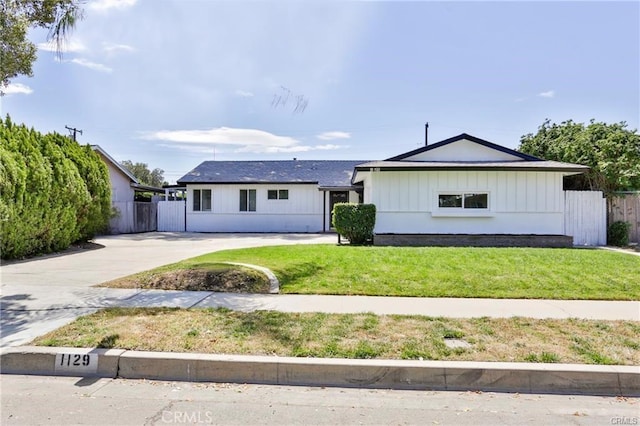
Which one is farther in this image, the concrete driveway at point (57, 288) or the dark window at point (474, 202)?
the dark window at point (474, 202)

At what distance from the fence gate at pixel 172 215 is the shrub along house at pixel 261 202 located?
52 cm

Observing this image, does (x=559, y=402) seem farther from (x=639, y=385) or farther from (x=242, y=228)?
(x=242, y=228)

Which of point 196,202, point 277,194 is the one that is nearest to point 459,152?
point 277,194

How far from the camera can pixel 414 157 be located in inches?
635

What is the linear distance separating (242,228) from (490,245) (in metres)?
Result: 14.2

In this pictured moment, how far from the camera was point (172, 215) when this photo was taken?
2436 centimetres

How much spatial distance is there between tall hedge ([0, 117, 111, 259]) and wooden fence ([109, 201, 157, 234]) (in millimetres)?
7190

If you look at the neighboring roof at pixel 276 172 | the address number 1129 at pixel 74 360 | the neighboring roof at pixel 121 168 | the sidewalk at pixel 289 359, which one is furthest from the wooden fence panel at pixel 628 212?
the neighboring roof at pixel 121 168

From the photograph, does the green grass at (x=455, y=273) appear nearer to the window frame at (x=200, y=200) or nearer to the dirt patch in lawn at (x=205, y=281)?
the dirt patch in lawn at (x=205, y=281)

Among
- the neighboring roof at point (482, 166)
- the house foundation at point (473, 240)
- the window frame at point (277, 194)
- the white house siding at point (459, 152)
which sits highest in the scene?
the white house siding at point (459, 152)

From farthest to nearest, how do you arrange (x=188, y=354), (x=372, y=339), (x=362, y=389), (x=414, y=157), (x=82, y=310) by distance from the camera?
(x=414, y=157) < (x=82, y=310) < (x=372, y=339) < (x=188, y=354) < (x=362, y=389)

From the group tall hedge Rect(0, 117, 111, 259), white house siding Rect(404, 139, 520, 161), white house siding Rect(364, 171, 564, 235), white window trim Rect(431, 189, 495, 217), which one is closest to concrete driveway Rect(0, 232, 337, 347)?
tall hedge Rect(0, 117, 111, 259)

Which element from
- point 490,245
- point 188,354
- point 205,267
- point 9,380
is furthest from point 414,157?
point 9,380

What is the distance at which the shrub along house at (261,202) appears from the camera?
23.2 meters
